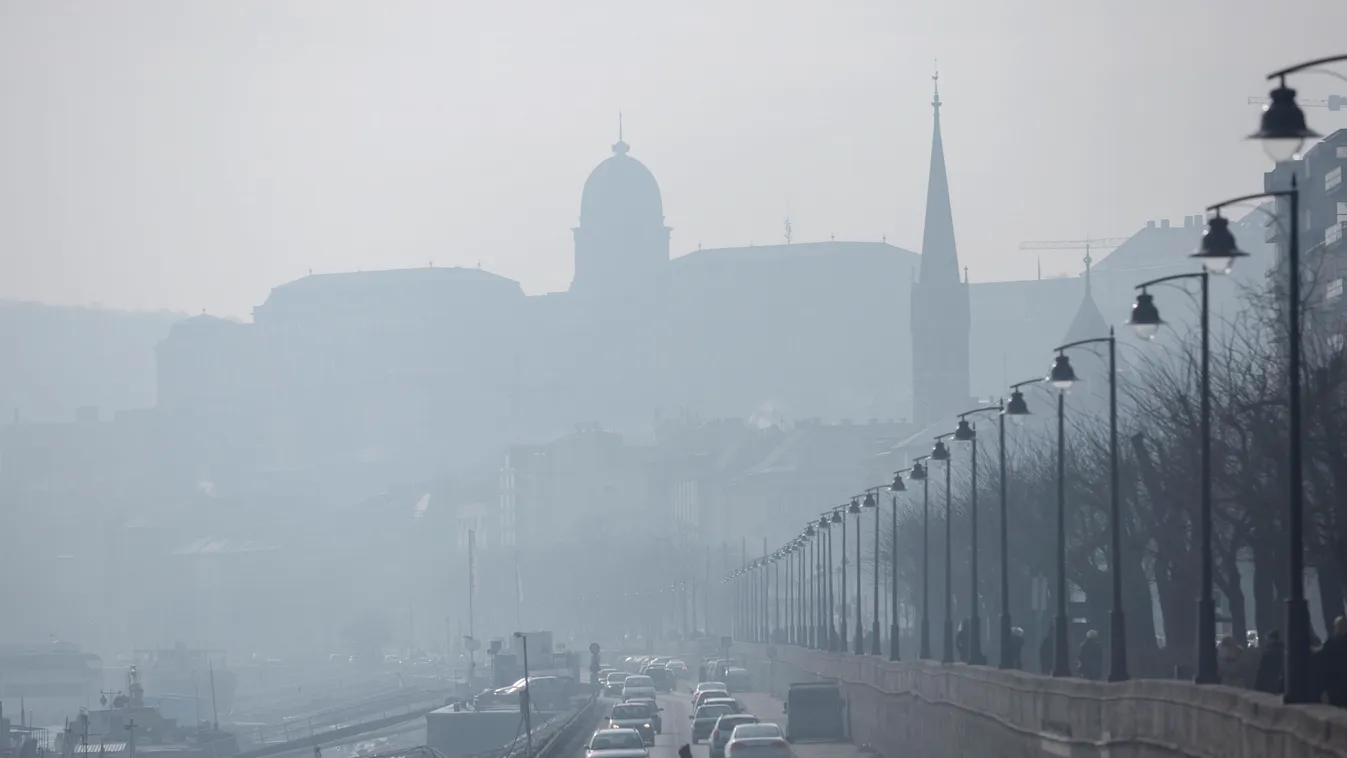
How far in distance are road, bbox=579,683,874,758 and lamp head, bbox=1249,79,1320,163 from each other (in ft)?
111

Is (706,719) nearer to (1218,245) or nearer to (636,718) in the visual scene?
(636,718)

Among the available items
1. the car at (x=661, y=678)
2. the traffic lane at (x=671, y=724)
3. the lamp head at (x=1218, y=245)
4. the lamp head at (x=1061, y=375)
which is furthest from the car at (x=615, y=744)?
the car at (x=661, y=678)

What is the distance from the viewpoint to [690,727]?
7369 cm

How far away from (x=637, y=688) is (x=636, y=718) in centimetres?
1982

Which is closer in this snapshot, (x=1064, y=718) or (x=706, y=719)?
(x=1064, y=718)

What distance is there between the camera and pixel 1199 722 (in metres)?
25.4

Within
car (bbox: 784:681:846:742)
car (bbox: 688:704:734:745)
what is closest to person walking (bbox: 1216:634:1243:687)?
car (bbox: 784:681:846:742)

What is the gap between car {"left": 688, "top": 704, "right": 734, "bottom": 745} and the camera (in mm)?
64438

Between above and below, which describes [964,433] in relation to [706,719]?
above

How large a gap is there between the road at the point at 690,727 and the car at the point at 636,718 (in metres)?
0.43

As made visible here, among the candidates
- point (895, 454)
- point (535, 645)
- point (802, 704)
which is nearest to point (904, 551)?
point (535, 645)

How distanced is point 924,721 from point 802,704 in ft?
49.2

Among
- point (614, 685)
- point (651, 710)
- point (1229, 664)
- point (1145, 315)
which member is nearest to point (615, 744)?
point (1229, 664)

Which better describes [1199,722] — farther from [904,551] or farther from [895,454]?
[895,454]
